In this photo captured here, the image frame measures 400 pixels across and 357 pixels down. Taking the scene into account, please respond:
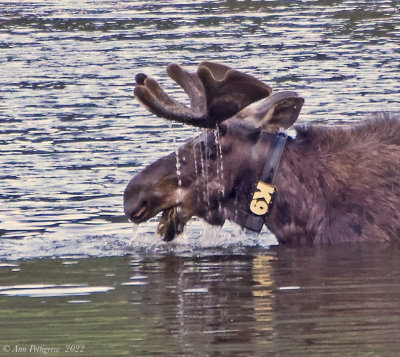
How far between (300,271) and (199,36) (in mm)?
15368

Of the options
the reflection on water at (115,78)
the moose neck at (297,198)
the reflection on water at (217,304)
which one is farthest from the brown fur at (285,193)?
the reflection on water at (115,78)

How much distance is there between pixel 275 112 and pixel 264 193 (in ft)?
1.81

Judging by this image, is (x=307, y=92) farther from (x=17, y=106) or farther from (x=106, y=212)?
(x=106, y=212)

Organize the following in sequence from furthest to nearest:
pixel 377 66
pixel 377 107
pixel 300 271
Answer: pixel 377 66, pixel 377 107, pixel 300 271

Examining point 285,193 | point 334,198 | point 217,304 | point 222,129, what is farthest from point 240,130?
point 217,304

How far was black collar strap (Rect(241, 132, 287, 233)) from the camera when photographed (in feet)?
36.5

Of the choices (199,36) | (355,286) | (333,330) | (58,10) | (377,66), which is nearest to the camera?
(333,330)

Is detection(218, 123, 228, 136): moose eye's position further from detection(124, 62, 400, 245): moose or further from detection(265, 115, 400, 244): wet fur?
detection(265, 115, 400, 244): wet fur

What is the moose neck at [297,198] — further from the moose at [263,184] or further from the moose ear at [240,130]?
the moose ear at [240,130]

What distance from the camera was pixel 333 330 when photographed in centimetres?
859

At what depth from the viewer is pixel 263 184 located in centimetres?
1112

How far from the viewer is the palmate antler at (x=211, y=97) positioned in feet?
35.4

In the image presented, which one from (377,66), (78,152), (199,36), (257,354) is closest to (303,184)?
(257,354)

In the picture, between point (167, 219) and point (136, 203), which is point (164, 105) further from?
point (167, 219)
